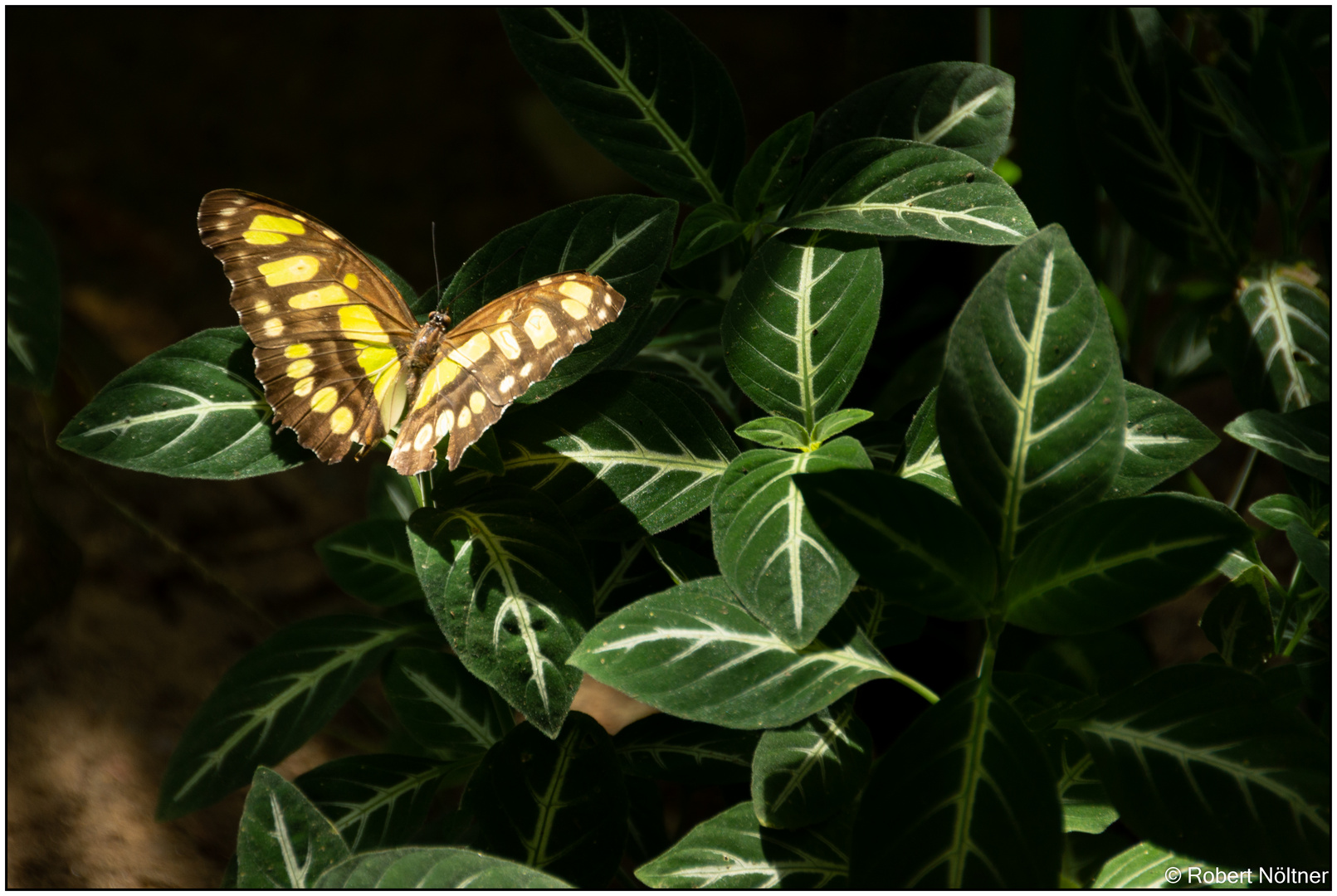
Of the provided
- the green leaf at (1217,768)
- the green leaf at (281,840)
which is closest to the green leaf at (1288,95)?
the green leaf at (1217,768)

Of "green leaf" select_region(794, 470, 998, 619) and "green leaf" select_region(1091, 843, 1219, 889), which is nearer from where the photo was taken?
"green leaf" select_region(794, 470, 998, 619)

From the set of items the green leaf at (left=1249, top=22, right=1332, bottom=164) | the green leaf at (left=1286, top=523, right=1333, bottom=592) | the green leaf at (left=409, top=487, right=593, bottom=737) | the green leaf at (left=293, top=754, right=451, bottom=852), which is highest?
the green leaf at (left=1249, top=22, right=1332, bottom=164)

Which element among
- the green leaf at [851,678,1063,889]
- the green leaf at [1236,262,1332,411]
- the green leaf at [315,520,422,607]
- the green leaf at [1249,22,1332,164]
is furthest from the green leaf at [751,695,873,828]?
the green leaf at [1249,22,1332,164]

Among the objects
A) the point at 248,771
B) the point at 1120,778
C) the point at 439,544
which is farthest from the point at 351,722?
the point at 1120,778

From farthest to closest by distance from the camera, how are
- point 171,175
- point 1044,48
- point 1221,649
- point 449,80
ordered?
point 449,80, point 171,175, point 1044,48, point 1221,649

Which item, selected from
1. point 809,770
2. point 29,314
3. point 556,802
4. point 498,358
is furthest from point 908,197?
point 29,314

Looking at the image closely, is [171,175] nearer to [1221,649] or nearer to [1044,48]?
[1044,48]

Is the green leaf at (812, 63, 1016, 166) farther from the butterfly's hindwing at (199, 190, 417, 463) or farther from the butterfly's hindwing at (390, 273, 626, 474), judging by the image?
the butterfly's hindwing at (199, 190, 417, 463)
